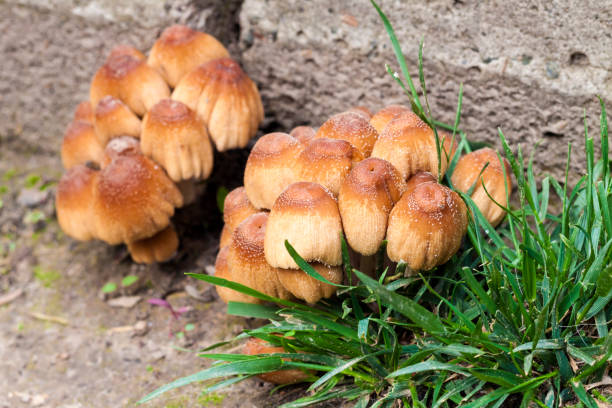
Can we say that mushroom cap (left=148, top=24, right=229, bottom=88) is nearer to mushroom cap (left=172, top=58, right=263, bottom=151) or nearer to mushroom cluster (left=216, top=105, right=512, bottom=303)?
mushroom cap (left=172, top=58, right=263, bottom=151)

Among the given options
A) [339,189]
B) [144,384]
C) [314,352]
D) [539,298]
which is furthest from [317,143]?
[144,384]

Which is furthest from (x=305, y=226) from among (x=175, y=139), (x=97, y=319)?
(x=97, y=319)

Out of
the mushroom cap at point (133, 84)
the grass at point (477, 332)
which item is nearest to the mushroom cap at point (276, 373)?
the grass at point (477, 332)

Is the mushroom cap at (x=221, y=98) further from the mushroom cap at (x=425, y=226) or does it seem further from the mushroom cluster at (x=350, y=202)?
the mushroom cap at (x=425, y=226)

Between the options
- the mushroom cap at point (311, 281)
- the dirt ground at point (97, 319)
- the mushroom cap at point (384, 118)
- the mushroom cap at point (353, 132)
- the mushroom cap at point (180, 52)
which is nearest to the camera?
the mushroom cap at point (311, 281)

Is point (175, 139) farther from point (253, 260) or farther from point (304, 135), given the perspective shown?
point (253, 260)

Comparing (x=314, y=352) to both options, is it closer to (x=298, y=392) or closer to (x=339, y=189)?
(x=298, y=392)

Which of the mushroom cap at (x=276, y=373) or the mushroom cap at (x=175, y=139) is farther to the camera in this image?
the mushroom cap at (x=175, y=139)

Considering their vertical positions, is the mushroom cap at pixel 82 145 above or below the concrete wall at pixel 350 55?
below
